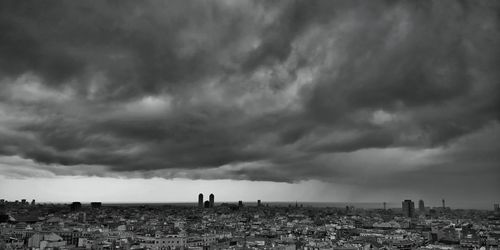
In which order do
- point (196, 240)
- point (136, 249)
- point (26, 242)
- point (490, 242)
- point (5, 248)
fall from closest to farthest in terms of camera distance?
point (5, 248) → point (136, 249) → point (26, 242) → point (196, 240) → point (490, 242)

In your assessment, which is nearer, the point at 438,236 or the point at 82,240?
the point at 82,240

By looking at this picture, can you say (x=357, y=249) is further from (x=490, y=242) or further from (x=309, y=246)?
(x=490, y=242)

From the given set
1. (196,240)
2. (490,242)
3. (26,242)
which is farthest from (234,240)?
(490,242)

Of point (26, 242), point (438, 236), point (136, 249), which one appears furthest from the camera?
point (438, 236)

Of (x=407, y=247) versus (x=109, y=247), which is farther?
(x=407, y=247)

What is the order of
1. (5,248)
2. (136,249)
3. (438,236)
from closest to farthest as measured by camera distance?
(5,248)
(136,249)
(438,236)

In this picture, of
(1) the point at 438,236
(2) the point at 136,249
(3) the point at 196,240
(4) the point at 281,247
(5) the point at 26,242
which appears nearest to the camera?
(2) the point at 136,249

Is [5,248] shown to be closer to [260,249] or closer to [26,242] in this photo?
[26,242]

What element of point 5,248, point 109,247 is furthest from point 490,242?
point 5,248

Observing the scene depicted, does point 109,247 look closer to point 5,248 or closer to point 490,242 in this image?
point 5,248
